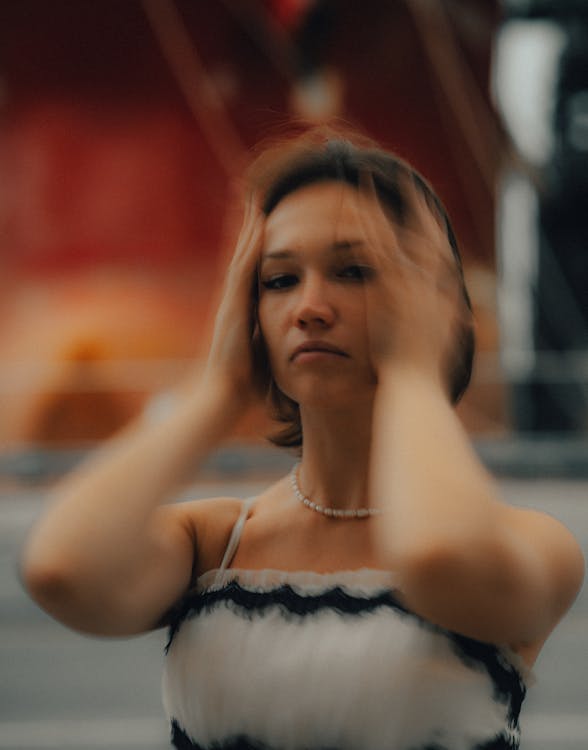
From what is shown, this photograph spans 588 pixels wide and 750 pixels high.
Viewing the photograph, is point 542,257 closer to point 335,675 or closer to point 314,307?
point 314,307

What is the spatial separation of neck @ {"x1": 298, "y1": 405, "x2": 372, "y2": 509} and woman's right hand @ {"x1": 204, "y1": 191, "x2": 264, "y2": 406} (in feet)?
0.32

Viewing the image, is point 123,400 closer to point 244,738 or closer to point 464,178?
point 464,178

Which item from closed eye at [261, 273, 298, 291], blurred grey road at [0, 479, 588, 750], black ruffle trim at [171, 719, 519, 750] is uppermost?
closed eye at [261, 273, 298, 291]

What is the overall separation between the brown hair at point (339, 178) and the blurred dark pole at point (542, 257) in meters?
7.26

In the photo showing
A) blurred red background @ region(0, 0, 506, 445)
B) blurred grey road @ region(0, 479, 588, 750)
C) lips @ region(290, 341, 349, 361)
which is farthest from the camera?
blurred red background @ region(0, 0, 506, 445)

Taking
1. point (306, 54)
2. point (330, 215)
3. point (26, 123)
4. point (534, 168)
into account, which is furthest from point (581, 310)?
point (330, 215)

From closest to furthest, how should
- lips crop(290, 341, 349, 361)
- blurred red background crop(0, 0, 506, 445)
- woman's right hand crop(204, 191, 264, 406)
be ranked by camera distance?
lips crop(290, 341, 349, 361), woman's right hand crop(204, 191, 264, 406), blurred red background crop(0, 0, 506, 445)

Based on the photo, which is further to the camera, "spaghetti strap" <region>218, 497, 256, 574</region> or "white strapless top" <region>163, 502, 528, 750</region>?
"spaghetti strap" <region>218, 497, 256, 574</region>

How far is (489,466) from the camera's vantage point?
25.2 feet

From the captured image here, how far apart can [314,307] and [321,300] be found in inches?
0.7

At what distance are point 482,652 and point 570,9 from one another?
7.78 meters

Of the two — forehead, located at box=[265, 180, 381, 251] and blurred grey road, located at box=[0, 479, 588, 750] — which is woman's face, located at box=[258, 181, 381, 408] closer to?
forehead, located at box=[265, 180, 381, 251]

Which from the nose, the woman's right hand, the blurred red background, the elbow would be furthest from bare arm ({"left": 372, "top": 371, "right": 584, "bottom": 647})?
the blurred red background

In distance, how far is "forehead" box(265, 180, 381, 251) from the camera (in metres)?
1.23
